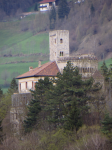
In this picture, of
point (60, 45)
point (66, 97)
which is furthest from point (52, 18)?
point (66, 97)

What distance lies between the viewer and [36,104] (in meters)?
42.0

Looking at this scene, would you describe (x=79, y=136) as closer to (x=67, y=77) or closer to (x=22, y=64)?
(x=67, y=77)

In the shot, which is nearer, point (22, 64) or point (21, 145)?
point (21, 145)

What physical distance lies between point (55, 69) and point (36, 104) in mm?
13696

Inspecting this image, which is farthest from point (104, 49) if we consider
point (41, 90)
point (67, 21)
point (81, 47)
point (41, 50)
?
point (41, 90)

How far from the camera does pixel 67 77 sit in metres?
43.3

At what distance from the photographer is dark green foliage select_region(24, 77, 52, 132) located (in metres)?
41.1

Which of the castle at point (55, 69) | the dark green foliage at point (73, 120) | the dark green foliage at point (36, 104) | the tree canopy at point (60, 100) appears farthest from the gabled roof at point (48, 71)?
the dark green foliage at point (73, 120)

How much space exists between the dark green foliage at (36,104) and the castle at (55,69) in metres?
3.56

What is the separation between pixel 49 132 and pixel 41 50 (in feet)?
389

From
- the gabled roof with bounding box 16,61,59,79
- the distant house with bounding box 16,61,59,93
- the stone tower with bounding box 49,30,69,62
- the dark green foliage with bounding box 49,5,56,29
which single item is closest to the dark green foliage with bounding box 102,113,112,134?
the distant house with bounding box 16,61,59,93

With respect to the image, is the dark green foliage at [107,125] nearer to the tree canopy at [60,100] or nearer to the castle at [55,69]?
the tree canopy at [60,100]

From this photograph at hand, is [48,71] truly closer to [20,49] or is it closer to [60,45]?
[60,45]

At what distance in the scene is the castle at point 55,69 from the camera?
46922 millimetres
